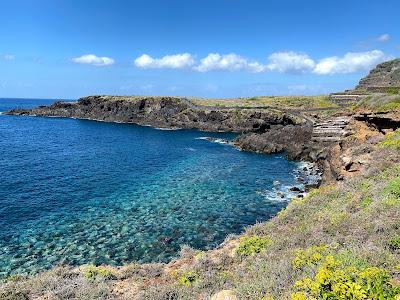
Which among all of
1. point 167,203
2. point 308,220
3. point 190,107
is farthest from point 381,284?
point 190,107

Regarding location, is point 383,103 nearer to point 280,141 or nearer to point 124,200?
point 124,200

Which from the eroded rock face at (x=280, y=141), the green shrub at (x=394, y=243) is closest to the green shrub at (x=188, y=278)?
the green shrub at (x=394, y=243)

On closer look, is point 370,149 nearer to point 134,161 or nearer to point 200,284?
point 200,284

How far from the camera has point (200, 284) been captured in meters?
13.3

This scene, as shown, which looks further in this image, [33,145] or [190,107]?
[190,107]

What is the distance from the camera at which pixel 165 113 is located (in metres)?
128

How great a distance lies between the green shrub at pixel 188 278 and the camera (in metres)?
13.9

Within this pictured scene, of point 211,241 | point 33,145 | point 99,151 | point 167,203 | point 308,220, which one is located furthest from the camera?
point 33,145

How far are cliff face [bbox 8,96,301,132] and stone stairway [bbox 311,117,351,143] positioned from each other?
41924mm

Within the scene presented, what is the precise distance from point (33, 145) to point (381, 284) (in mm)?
81235

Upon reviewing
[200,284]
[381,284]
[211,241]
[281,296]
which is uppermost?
[381,284]

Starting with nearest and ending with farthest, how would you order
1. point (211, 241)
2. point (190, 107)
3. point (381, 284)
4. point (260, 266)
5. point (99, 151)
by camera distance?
point (381, 284) < point (260, 266) < point (211, 241) < point (99, 151) < point (190, 107)

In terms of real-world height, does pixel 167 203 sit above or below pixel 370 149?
below

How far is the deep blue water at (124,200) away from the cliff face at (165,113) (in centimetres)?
3548
